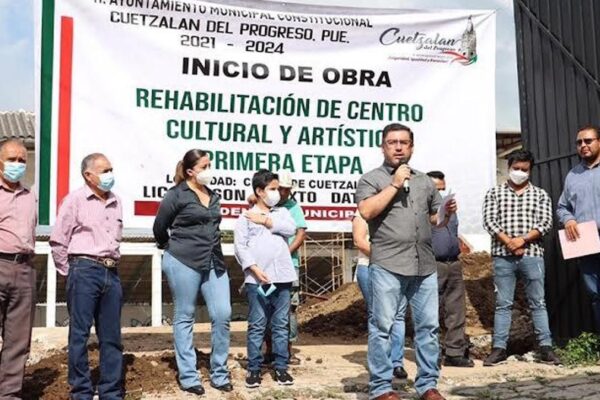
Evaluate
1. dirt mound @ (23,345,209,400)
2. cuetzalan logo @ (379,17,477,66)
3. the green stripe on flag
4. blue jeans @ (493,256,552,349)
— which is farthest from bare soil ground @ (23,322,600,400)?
cuetzalan logo @ (379,17,477,66)

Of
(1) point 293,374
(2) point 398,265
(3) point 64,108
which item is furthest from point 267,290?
(3) point 64,108

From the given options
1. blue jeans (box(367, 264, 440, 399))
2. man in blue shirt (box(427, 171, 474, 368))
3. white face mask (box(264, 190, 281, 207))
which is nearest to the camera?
blue jeans (box(367, 264, 440, 399))

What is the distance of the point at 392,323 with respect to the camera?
4.89 meters

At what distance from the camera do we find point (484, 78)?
305 inches

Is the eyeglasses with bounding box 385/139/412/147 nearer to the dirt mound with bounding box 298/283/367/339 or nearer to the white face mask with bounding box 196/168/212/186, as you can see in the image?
the white face mask with bounding box 196/168/212/186

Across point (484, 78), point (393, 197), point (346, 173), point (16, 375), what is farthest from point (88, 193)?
point (484, 78)

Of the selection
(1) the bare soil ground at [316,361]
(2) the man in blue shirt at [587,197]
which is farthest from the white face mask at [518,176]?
(1) the bare soil ground at [316,361]

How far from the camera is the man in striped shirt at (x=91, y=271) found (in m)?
5.11

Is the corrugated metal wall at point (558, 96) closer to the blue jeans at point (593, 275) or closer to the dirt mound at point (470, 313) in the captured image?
the dirt mound at point (470, 313)

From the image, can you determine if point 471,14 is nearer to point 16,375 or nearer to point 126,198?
point 126,198

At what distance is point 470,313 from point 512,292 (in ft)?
8.56

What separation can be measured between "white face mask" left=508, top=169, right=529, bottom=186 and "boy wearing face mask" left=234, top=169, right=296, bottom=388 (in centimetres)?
212

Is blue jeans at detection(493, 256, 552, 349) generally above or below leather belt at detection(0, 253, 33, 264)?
below

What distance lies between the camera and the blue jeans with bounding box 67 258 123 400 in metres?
5.10
